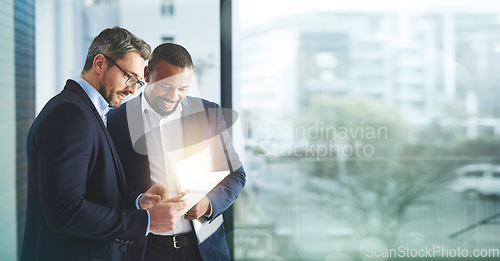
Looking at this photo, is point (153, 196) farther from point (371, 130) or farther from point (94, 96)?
point (371, 130)

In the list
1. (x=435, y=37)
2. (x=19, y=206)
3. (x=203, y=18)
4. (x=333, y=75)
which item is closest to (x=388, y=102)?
(x=333, y=75)

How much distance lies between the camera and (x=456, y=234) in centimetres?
278

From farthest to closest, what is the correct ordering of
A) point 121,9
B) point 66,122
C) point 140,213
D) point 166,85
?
point 121,9 < point 166,85 < point 140,213 < point 66,122

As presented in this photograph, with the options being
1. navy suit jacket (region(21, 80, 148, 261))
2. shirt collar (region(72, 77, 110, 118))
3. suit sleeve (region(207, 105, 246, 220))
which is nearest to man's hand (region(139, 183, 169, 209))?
navy suit jacket (region(21, 80, 148, 261))

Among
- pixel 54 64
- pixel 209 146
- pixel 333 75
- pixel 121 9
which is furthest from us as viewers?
pixel 333 75

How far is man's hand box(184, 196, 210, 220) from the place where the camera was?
4.49ft

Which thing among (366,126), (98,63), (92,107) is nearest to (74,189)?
(92,107)

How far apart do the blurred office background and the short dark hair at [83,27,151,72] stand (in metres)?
1.15

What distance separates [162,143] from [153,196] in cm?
28

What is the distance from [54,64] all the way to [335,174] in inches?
78.7

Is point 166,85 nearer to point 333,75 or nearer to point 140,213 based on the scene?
point 140,213

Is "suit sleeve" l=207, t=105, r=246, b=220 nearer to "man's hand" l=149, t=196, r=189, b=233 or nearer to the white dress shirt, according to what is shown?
the white dress shirt

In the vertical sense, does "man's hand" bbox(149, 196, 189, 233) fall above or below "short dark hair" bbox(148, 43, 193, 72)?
below

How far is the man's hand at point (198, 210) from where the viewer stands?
4.49 feet
